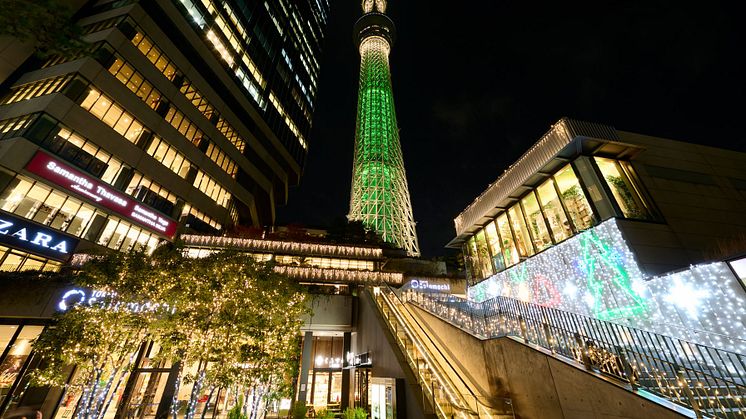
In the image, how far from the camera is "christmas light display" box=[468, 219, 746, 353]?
27.7 feet

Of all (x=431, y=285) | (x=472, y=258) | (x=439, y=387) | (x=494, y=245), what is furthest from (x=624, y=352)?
(x=431, y=285)

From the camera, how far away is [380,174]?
162 feet

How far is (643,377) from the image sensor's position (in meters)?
5.88

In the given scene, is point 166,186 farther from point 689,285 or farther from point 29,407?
point 689,285

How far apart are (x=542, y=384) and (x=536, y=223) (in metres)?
10.4

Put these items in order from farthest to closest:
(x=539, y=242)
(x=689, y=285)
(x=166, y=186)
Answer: (x=166, y=186) → (x=539, y=242) → (x=689, y=285)

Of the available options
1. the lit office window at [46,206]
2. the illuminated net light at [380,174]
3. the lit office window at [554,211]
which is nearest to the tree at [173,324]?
the lit office window at [46,206]

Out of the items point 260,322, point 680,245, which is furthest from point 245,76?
point 680,245

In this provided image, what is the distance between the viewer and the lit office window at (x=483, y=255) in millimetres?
19016

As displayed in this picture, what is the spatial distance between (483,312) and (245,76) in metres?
34.0

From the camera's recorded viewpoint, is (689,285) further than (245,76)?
No

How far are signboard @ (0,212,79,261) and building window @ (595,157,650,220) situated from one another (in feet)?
97.0

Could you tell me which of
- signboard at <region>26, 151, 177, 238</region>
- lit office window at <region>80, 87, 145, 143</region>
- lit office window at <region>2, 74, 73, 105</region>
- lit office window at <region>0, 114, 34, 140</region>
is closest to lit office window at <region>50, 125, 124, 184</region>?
signboard at <region>26, 151, 177, 238</region>

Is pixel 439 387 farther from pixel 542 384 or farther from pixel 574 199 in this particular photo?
pixel 574 199
